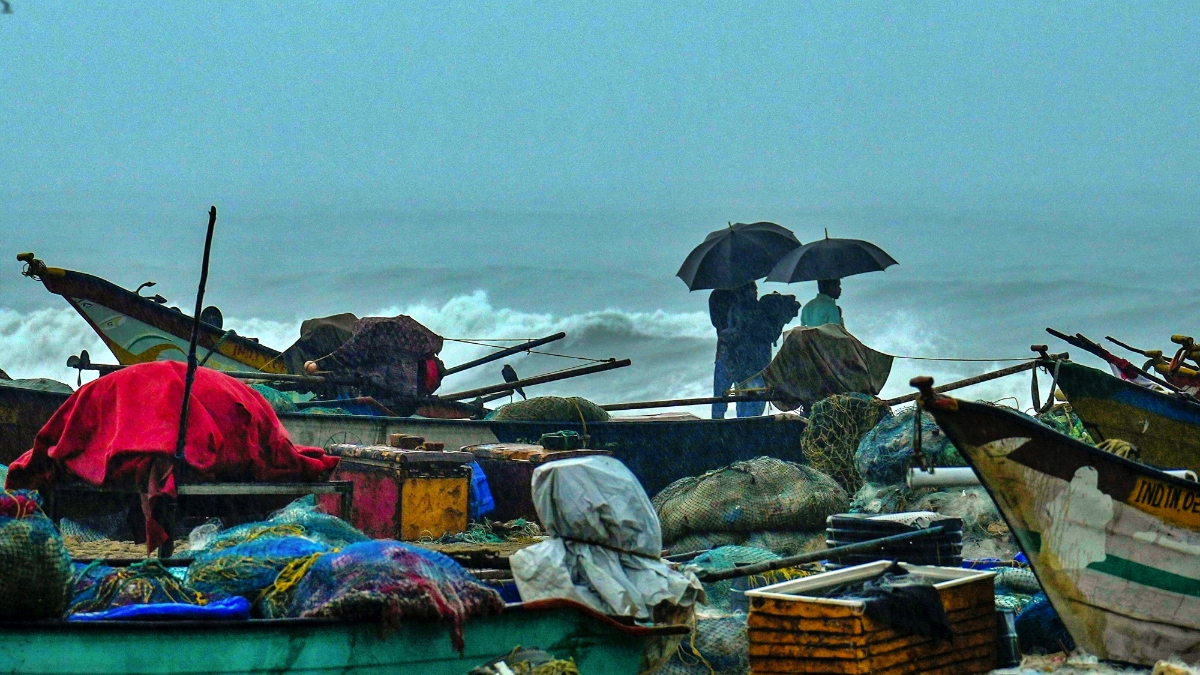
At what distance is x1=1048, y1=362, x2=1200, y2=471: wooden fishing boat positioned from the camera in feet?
32.7

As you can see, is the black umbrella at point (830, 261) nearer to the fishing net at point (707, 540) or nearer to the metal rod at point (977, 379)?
the metal rod at point (977, 379)

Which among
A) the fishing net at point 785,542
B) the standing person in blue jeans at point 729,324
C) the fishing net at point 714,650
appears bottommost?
the fishing net at point 714,650

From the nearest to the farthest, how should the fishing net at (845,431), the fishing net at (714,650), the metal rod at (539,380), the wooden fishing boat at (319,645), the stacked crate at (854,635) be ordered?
the wooden fishing boat at (319,645) < the stacked crate at (854,635) < the fishing net at (714,650) < the fishing net at (845,431) < the metal rod at (539,380)

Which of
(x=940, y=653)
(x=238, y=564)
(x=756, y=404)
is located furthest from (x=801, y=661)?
(x=756, y=404)

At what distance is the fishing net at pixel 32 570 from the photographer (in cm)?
475

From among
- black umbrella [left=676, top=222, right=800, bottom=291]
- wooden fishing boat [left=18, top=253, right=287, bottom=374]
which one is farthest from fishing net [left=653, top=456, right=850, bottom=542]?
wooden fishing boat [left=18, top=253, right=287, bottom=374]

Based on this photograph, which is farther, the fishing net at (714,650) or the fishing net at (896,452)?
the fishing net at (896,452)

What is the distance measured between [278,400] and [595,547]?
7.87 m

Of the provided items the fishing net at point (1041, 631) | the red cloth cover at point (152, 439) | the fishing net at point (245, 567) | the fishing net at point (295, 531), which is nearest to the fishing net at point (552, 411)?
the red cloth cover at point (152, 439)

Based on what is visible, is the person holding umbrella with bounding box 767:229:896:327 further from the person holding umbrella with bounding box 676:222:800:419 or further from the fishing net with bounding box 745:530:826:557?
the fishing net with bounding box 745:530:826:557

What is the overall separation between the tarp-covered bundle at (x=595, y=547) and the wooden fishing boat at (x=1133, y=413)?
5113mm

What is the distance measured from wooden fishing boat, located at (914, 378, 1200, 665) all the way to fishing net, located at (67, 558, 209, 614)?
12.6 feet

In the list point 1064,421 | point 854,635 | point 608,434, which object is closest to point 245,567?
→ point 854,635

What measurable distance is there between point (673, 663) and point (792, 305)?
1129 cm
